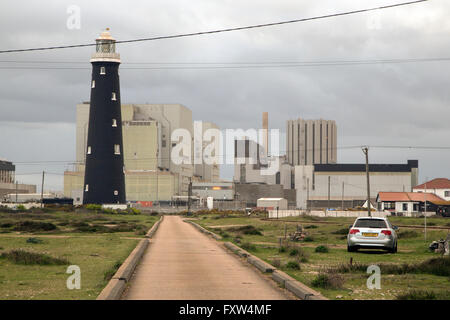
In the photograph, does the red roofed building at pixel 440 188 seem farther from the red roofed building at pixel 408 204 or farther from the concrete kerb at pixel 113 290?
the concrete kerb at pixel 113 290

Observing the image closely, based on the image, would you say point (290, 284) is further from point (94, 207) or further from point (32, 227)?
point (94, 207)

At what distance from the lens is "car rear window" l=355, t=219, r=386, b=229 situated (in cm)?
2906

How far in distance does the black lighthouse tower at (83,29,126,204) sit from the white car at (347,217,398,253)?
70.6 meters

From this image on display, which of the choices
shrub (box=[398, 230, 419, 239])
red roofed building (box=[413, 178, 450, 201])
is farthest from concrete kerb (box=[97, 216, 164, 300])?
red roofed building (box=[413, 178, 450, 201])

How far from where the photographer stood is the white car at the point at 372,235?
28547 millimetres

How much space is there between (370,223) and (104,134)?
71.2 metres

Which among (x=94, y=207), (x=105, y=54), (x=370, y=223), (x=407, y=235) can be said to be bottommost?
(x=94, y=207)

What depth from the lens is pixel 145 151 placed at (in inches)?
6905

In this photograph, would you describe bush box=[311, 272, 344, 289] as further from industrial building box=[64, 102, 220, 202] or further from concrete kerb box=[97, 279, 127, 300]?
industrial building box=[64, 102, 220, 202]

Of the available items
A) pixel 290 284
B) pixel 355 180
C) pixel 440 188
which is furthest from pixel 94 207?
pixel 355 180

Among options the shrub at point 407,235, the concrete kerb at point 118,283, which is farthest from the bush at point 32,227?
the concrete kerb at point 118,283
